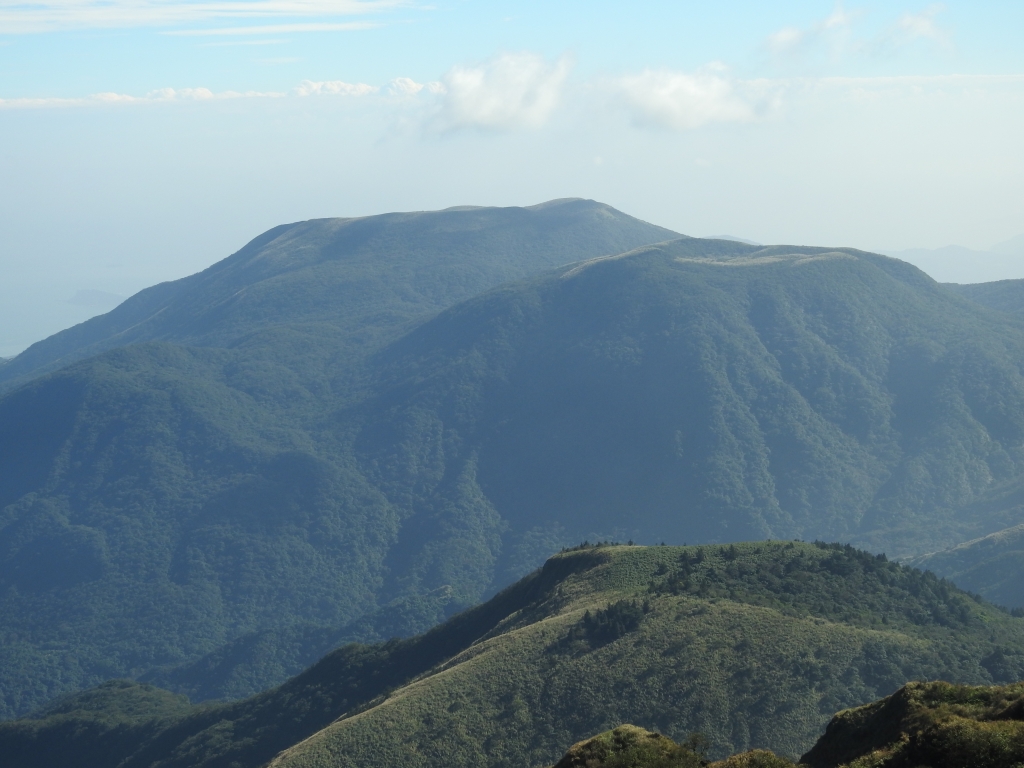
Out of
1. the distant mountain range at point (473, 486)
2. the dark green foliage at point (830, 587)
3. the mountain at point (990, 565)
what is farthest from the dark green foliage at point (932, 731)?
the distant mountain range at point (473, 486)

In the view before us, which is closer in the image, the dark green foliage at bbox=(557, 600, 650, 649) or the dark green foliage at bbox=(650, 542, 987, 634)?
the dark green foliage at bbox=(557, 600, 650, 649)

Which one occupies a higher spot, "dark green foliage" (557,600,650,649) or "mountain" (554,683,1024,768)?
"mountain" (554,683,1024,768)

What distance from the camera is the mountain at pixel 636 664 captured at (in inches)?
2157

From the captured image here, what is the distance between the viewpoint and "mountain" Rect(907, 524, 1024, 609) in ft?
378

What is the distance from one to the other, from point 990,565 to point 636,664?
84.3m

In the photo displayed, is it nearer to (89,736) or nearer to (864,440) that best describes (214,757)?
(89,736)

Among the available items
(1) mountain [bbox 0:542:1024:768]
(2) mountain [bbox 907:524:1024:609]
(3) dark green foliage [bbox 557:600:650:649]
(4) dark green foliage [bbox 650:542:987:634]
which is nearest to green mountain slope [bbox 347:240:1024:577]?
(2) mountain [bbox 907:524:1024:609]

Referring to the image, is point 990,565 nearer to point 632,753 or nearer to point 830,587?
point 830,587

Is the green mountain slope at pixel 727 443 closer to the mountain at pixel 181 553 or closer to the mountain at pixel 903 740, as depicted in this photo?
the mountain at pixel 181 553

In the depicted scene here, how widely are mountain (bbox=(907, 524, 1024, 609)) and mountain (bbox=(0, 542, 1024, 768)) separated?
A: 138 feet

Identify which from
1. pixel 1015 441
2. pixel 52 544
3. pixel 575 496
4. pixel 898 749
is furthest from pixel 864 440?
pixel 898 749

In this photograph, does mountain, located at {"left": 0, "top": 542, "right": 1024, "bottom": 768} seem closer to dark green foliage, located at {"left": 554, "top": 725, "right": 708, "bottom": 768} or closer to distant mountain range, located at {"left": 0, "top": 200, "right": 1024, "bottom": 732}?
dark green foliage, located at {"left": 554, "top": 725, "right": 708, "bottom": 768}

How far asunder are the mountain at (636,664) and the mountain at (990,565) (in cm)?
4205

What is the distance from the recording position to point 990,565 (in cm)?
12288
